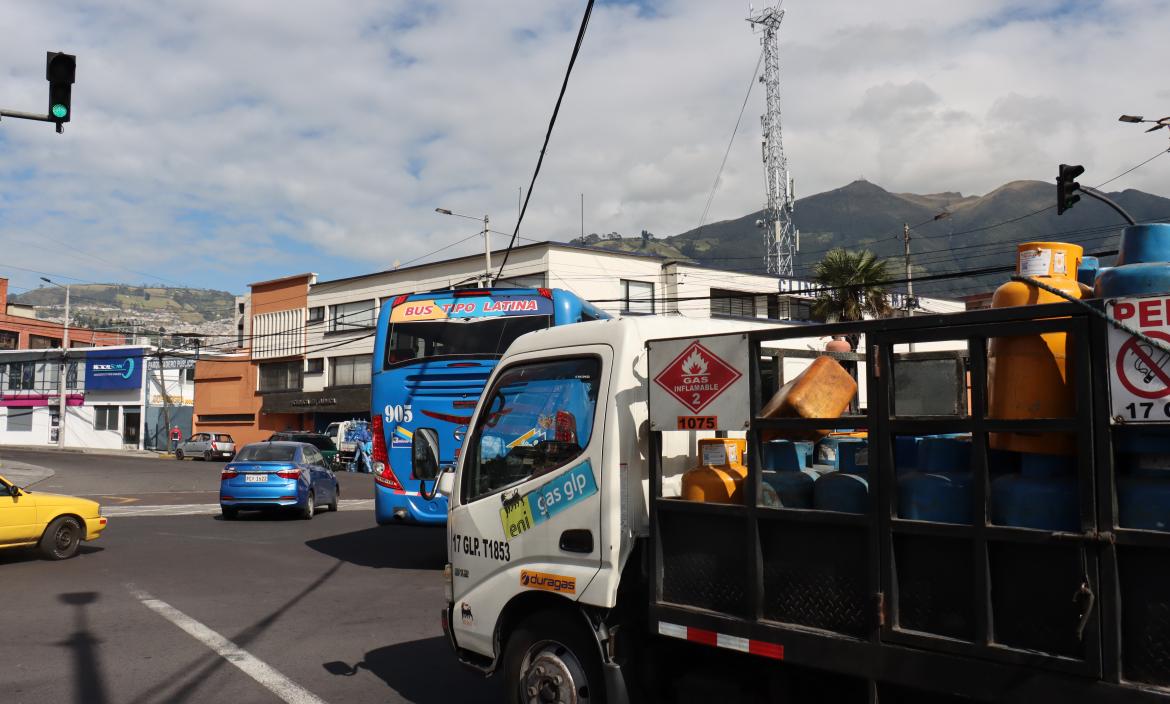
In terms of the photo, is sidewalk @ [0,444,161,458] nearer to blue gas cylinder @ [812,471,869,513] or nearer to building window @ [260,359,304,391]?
building window @ [260,359,304,391]

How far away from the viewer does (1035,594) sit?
2957 millimetres

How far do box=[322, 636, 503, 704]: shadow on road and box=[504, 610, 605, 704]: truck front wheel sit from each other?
1.33 meters

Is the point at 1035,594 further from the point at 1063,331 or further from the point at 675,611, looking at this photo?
the point at 675,611

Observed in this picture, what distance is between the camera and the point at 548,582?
4680 millimetres

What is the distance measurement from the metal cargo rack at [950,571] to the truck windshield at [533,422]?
886 millimetres

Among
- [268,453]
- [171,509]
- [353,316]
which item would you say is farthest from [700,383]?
[353,316]

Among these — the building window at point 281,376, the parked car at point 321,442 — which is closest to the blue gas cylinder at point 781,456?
the parked car at point 321,442

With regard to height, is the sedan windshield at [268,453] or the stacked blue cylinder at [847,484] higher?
the stacked blue cylinder at [847,484]

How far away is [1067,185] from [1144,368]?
44.2ft

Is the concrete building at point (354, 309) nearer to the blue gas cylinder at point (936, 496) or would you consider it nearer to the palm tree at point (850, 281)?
the palm tree at point (850, 281)

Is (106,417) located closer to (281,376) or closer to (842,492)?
(281,376)

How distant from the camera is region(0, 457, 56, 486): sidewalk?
28.9m

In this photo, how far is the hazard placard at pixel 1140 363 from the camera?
2723mm

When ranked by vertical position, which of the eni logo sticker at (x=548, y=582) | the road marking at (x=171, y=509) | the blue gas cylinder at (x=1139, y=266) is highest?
the blue gas cylinder at (x=1139, y=266)
